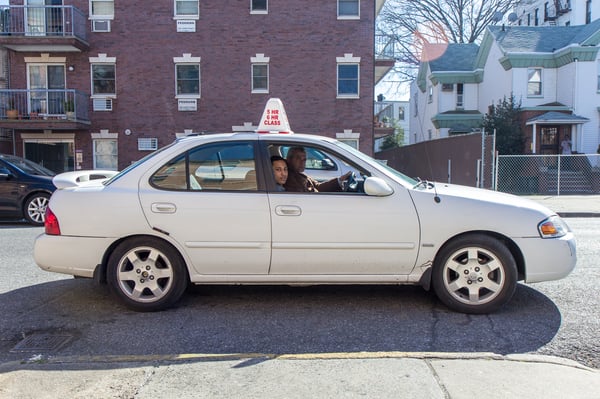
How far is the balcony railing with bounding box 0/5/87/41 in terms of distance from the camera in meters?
20.0

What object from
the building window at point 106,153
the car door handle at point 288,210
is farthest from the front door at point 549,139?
the car door handle at point 288,210

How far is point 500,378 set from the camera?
10.6 feet

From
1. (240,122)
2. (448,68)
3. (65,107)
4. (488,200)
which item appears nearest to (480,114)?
(448,68)

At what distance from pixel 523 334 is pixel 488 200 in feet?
3.85

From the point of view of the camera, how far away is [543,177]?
20.4 m

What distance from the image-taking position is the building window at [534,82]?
26438 mm

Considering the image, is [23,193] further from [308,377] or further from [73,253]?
[308,377]

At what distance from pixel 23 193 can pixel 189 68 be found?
11046mm

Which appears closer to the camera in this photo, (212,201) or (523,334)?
(523,334)

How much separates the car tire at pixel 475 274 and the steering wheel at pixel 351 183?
1.08 m

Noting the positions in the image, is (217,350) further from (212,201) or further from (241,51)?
(241,51)

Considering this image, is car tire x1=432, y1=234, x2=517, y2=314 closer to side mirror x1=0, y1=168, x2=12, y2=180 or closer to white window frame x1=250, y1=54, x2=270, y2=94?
side mirror x1=0, y1=168, x2=12, y2=180

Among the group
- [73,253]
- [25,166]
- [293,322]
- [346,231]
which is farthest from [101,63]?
[293,322]

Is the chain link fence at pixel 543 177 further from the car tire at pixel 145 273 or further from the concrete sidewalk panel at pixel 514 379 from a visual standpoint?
the car tire at pixel 145 273
